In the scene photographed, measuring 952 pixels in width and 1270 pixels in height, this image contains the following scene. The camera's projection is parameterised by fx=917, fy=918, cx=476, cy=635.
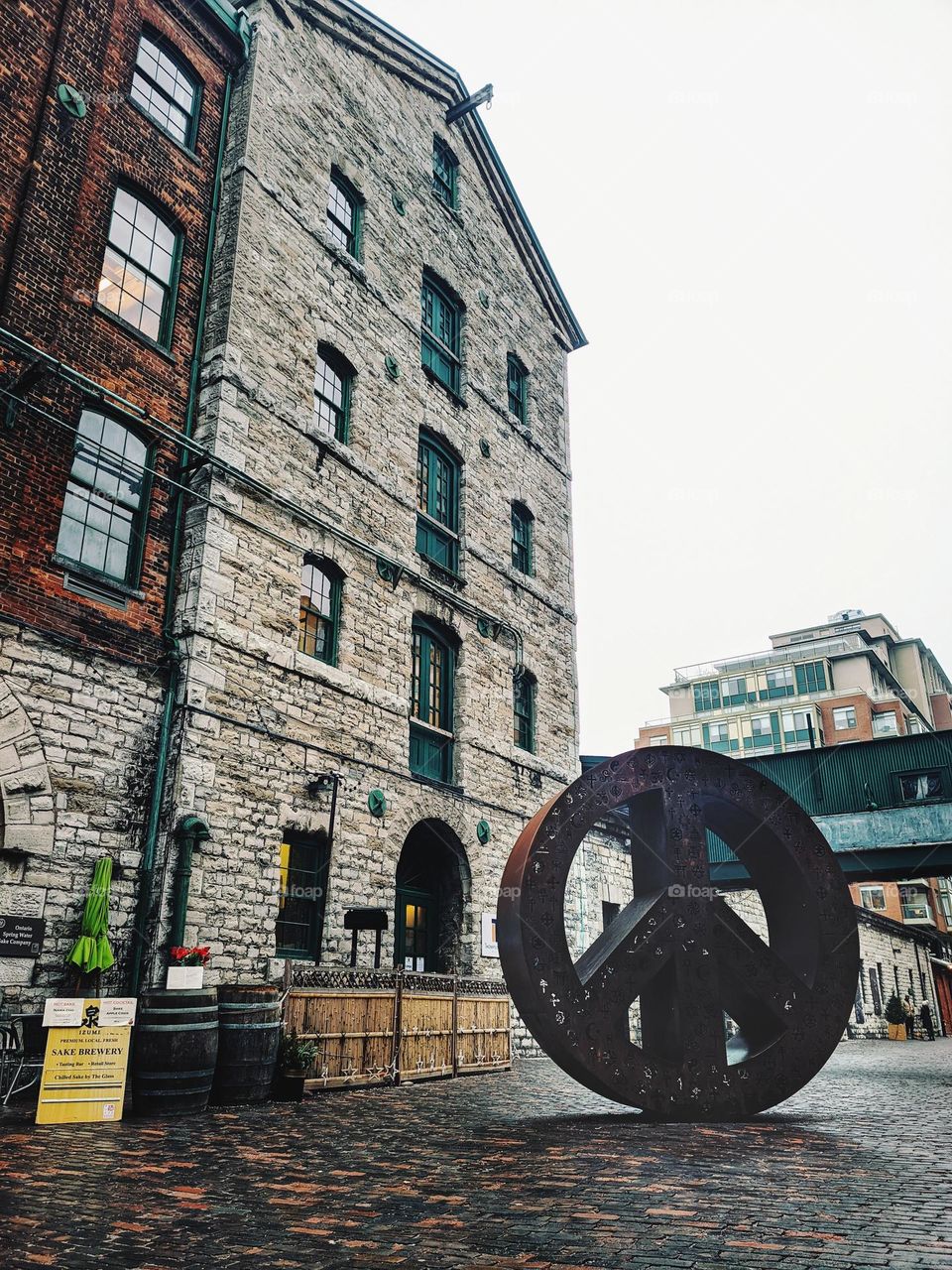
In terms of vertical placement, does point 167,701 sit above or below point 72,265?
below

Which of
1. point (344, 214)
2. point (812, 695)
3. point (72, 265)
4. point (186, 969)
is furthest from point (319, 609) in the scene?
point (812, 695)

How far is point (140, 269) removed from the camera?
12.2m

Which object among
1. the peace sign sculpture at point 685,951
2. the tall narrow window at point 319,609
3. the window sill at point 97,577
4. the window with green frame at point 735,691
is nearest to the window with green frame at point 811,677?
the window with green frame at point 735,691

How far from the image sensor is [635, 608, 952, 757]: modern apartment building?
2162 inches

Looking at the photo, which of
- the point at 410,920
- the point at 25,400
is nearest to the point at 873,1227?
the point at 25,400

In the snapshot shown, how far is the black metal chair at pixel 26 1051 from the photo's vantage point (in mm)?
8250

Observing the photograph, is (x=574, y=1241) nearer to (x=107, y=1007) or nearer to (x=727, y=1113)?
(x=727, y=1113)

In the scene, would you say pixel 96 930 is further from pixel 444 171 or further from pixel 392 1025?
pixel 444 171

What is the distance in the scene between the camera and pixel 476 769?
16094mm

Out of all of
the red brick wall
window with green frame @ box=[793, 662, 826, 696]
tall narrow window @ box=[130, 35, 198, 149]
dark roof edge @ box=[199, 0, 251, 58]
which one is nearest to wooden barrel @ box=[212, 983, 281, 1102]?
the red brick wall

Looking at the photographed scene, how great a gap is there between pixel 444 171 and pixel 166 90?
8409mm

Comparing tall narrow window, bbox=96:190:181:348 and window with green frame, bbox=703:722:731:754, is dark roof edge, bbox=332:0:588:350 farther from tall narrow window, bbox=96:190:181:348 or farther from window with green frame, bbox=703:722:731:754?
window with green frame, bbox=703:722:731:754

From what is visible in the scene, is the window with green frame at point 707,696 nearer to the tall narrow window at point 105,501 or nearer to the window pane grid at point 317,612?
the window pane grid at point 317,612

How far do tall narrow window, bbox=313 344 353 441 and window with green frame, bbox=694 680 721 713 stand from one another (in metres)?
50.3
